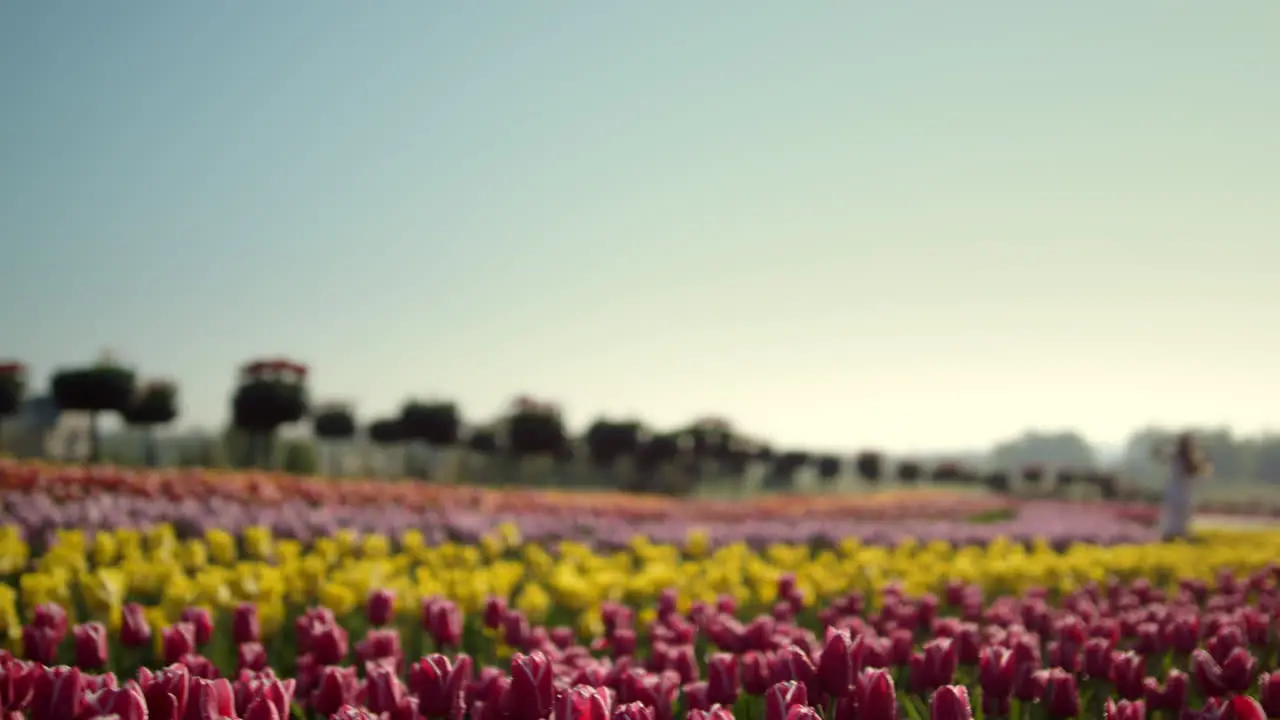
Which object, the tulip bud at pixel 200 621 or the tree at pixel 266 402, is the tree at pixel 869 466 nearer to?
the tree at pixel 266 402

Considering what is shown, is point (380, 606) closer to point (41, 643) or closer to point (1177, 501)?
point (41, 643)

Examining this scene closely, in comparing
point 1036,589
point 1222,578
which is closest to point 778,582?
point 1036,589

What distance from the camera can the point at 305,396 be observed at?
1113 inches

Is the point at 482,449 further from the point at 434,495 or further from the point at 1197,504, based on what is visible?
the point at 1197,504

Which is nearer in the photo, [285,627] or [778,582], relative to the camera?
[285,627]

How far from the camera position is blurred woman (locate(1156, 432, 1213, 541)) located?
57.5 ft

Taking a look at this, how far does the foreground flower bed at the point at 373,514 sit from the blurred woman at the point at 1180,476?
36.3 inches

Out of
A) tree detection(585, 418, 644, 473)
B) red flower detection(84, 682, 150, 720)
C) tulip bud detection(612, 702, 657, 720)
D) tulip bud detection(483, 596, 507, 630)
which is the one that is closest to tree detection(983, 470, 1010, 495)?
tree detection(585, 418, 644, 473)

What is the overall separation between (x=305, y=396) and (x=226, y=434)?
2.16m


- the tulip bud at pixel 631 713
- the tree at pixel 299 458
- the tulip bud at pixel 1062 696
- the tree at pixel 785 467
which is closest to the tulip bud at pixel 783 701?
the tulip bud at pixel 631 713

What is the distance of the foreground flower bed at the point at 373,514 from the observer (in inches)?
368

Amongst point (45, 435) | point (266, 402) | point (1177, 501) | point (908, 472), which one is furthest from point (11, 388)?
point (908, 472)

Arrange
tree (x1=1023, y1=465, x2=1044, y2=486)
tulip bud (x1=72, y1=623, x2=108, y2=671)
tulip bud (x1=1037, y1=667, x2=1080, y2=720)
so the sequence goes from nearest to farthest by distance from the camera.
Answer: tulip bud (x1=1037, y1=667, x2=1080, y2=720), tulip bud (x1=72, y1=623, x2=108, y2=671), tree (x1=1023, y1=465, x2=1044, y2=486)

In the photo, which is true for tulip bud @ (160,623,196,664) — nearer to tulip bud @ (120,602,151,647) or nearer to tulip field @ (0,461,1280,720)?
tulip field @ (0,461,1280,720)
